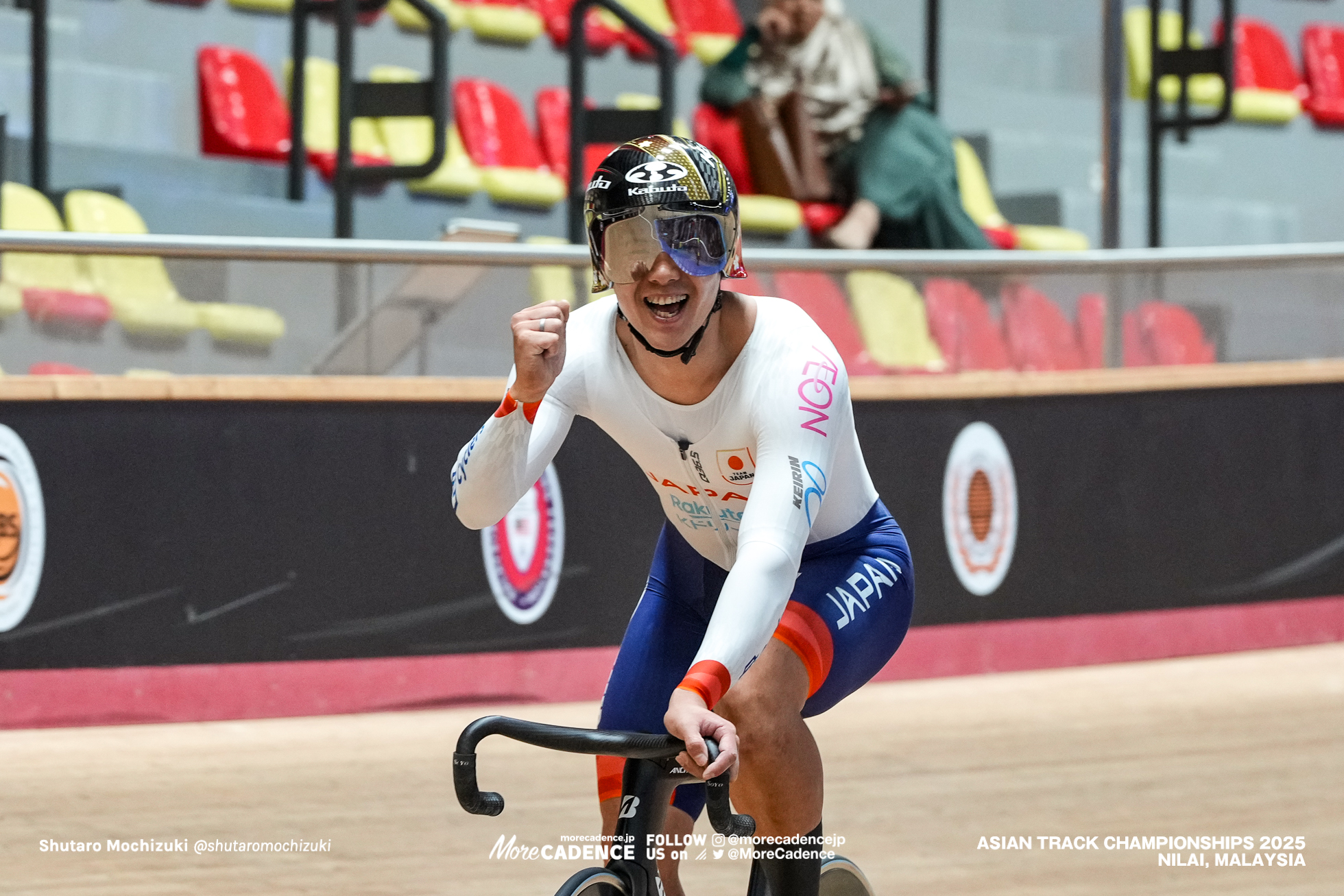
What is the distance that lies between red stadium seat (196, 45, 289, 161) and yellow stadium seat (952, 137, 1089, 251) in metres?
3.77

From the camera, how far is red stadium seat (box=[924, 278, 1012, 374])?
20.3ft

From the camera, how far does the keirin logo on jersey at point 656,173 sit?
2.47m

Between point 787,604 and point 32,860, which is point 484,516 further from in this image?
point 32,860

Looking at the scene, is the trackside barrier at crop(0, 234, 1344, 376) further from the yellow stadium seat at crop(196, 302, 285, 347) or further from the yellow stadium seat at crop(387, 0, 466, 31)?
the yellow stadium seat at crop(387, 0, 466, 31)

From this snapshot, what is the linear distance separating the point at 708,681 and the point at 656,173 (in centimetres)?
76

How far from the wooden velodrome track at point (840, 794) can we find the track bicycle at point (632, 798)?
1.17 metres

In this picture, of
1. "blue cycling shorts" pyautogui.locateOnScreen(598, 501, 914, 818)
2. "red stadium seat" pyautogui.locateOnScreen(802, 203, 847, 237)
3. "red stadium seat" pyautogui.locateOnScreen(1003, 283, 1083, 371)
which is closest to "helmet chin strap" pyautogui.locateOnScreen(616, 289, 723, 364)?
"blue cycling shorts" pyautogui.locateOnScreen(598, 501, 914, 818)

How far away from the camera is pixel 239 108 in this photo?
788 cm

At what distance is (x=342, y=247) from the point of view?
524 centimetres

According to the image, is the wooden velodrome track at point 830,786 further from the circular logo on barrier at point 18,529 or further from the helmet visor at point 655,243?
the helmet visor at point 655,243

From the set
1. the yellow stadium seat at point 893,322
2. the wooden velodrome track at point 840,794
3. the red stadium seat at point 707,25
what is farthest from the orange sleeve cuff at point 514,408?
the red stadium seat at point 707,25

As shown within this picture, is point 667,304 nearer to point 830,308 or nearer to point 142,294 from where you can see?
point 142,294

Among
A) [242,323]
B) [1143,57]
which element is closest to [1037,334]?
[242,323]

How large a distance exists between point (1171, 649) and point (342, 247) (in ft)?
12.1
